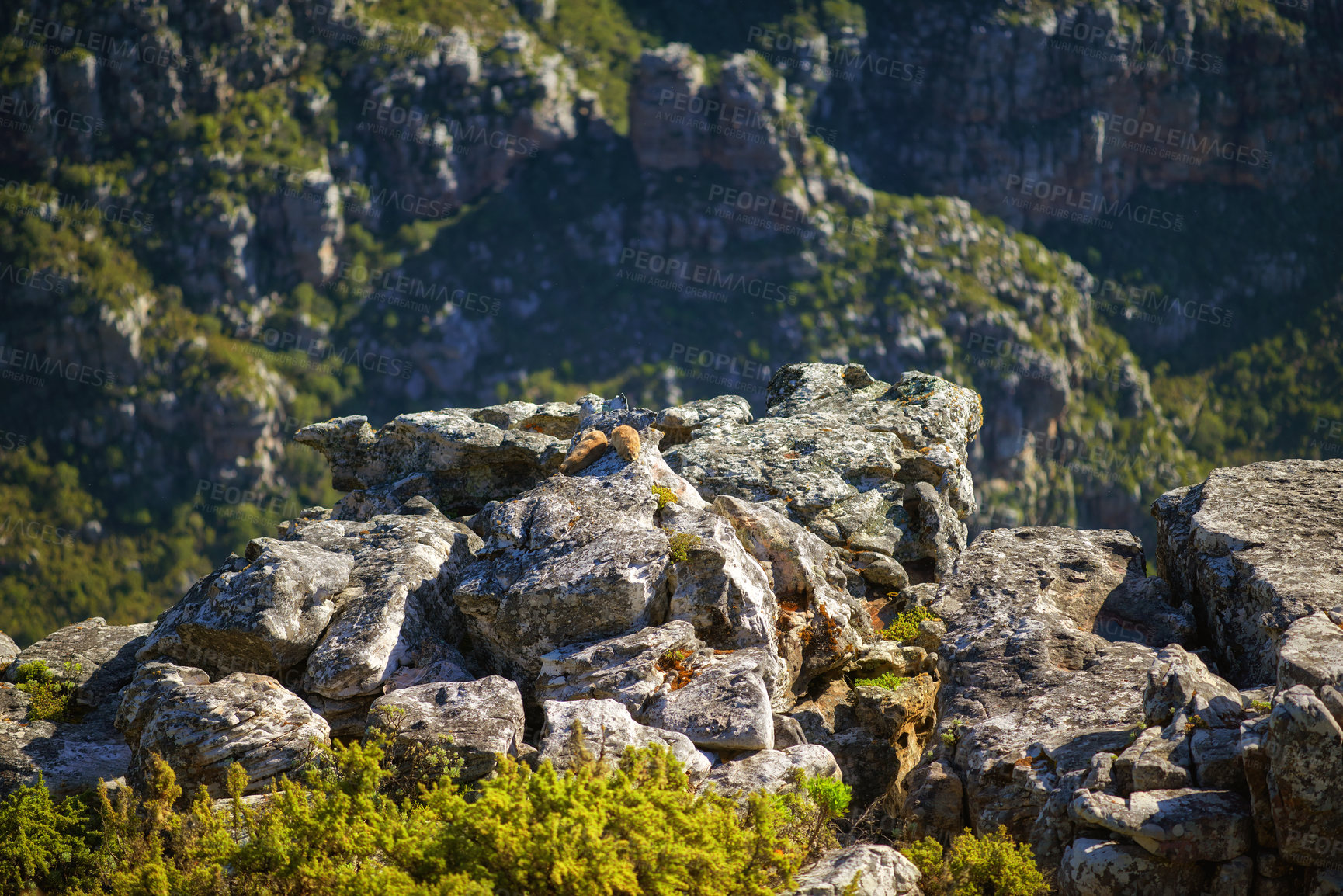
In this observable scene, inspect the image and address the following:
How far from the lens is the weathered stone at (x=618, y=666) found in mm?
12234

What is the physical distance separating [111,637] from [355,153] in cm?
18389

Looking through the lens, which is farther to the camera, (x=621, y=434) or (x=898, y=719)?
(x=621, y=434)

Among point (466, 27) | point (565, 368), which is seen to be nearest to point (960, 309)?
point (565, 368)

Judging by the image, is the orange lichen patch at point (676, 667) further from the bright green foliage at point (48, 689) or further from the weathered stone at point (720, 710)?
the bright green foliage at point (48, 689)

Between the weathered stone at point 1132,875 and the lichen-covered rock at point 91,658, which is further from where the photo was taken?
the lichen-covered rock at point 91,658

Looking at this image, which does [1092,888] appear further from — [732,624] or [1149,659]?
[732,624]

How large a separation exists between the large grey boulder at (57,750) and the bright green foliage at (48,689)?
0.42ft

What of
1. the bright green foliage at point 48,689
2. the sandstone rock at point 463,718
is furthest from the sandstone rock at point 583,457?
the bright green foliage at point 48,689

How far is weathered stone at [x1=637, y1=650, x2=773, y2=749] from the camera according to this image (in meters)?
11.4

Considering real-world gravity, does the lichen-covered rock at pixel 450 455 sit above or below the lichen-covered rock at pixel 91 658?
above

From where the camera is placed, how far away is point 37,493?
497ft

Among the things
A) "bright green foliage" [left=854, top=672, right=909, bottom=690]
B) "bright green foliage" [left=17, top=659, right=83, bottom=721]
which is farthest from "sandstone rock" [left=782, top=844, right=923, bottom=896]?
"bright green foliage" [left=17, top=659, right=83, bottom=721]

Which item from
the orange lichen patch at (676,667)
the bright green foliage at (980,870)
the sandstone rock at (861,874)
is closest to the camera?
the sandstone rock at (861,874)

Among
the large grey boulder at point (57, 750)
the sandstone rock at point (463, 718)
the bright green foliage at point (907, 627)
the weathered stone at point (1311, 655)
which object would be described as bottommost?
the large grey boulder at point (57, 750)
